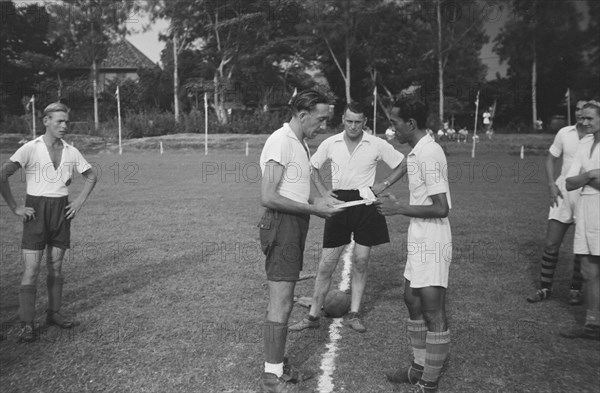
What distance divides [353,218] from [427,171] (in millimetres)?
1949

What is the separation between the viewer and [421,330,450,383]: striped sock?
3.81 metres

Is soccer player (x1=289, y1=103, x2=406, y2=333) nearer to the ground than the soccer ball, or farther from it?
farther from it

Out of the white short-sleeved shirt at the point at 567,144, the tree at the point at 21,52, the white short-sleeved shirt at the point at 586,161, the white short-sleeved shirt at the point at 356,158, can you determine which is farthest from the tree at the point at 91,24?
the white short-sleeved shirt at the point at 586,161

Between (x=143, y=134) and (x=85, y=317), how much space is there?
38.9 meters

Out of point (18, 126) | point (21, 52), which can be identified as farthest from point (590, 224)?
point (21, 52)

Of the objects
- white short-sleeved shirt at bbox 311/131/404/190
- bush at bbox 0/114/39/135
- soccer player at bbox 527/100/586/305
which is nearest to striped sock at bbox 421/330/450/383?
white short-sleeved shirt at bbox 311/131/404/190

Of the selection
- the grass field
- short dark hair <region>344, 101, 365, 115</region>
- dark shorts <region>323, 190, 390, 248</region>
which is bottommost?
the grass field

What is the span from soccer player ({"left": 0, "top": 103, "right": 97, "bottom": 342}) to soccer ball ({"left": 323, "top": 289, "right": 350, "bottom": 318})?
281cm

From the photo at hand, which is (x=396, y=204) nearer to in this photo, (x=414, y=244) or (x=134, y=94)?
Result: (x=414, y=244)

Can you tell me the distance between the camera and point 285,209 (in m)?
3.69

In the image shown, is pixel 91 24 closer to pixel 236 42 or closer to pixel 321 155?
pixel 236 42

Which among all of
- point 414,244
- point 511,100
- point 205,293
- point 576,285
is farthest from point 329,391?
point 511,100

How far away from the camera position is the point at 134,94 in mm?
52531

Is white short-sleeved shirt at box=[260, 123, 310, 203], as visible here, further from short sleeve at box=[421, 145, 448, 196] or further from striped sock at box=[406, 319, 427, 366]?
striped sock at box=[406, 319, 427, 366]
